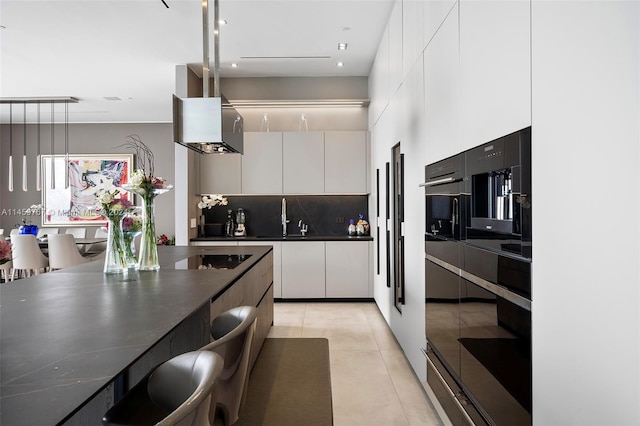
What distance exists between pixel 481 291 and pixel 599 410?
727 mm

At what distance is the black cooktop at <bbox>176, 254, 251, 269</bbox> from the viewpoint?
2662mm

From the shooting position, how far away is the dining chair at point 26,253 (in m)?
5.59

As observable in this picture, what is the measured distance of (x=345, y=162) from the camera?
5598 millimetres

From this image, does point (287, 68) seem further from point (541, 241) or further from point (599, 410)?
point (599, 410)

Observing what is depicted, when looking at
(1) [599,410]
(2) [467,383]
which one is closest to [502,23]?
(1) [599,410]

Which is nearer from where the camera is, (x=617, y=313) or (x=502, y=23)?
(x=617, y=313)

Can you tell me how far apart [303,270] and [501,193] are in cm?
404

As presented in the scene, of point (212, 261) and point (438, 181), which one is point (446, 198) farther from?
point (212, 261)

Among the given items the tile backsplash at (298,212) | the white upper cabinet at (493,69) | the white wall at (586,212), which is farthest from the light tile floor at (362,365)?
the white upper cabinet at (493,69)

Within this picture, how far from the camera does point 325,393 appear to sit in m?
1.97

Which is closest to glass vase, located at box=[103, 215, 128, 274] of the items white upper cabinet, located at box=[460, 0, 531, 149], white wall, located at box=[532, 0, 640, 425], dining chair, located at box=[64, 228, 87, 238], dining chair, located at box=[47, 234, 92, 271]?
white upper cabinet, located at box=[460, 0, 531, 149]

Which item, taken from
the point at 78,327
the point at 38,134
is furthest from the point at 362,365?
the point at 38,134

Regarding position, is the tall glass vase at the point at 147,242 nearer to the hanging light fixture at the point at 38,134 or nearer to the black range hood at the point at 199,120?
the black range hood at the point at 199,120

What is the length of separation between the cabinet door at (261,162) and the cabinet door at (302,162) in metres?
0.09
